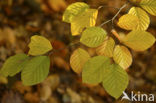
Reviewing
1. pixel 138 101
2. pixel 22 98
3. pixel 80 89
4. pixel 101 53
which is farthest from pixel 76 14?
pixel 80 89

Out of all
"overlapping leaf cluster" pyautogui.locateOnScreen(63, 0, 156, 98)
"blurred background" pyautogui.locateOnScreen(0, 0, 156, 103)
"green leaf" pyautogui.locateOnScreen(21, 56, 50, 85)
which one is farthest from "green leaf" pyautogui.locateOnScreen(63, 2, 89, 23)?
"blurred background" pyautogui.locateOnScreen(0, 0, 156, 103)

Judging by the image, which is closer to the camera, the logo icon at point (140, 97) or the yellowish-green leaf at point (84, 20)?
the yellowish-green leaf at point (84, 20)

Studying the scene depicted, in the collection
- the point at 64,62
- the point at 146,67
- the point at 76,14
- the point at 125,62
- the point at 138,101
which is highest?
the point at 76,14

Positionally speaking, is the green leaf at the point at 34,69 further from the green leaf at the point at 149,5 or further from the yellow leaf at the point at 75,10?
the green leaf at the point at 149,5

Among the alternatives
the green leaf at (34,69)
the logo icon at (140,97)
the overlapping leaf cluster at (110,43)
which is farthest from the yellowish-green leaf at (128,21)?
the logo icon at (140,97)

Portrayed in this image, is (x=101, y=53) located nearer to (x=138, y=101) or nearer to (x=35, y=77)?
(x=35, y=77)

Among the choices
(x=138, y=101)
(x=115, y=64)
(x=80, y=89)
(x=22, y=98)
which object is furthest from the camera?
(x=80, y=89)

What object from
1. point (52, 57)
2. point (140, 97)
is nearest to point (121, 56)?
point (140, 97)
